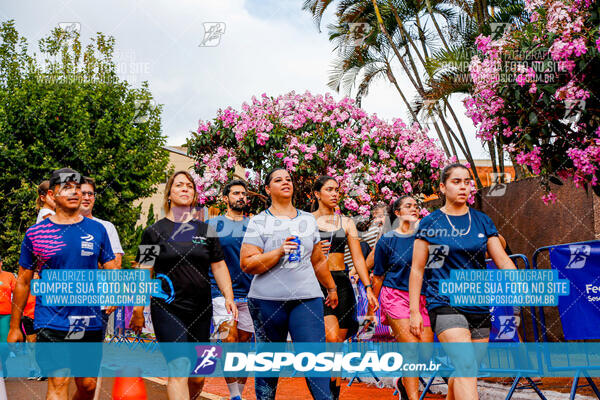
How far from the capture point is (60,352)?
15.9ft

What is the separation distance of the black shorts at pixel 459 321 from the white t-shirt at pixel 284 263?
40.0 inches

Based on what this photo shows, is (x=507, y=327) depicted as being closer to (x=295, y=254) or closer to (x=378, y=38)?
(x=295, y=254)

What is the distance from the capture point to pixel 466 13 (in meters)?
17.1

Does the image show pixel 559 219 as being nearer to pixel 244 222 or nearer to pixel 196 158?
pixel 244 222

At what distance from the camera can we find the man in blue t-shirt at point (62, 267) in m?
4.89

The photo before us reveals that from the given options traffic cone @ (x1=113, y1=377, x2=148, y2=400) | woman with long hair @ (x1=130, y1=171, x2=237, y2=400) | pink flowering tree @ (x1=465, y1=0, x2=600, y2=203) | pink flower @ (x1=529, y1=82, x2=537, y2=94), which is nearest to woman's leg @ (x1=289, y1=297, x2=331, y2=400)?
woman with long hair @ (x1=130, y1=171, x2=237, y2=400)

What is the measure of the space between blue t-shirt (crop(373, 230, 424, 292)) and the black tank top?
15.8 inches

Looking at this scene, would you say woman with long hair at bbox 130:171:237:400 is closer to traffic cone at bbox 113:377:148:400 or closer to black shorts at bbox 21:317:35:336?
traffic cone at bbox 113:377:148:400

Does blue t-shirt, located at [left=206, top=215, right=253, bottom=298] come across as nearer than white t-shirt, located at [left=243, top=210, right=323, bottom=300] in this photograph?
No

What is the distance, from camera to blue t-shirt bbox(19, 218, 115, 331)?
498cm

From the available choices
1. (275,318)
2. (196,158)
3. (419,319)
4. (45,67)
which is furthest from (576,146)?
(45,67)

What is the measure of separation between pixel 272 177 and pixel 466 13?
1321cm

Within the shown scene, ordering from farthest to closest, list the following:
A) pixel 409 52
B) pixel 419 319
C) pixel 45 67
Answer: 1. pixel 45 67
2. pixel 409 52
3. pixel 419 319

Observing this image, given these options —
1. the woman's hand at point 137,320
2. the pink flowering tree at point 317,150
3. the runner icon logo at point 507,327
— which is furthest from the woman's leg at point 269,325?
the pink flowering tree at point 317,150
